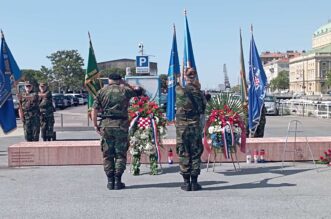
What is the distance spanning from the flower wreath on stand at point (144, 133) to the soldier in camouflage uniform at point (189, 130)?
1.36m

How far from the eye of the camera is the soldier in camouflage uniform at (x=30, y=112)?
500 inches

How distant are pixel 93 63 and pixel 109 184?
4.42 m

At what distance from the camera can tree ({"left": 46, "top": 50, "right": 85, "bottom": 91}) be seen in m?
89.9

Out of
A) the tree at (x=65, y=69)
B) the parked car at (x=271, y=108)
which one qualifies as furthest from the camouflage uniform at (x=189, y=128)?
the tree at (x=65, y=69)

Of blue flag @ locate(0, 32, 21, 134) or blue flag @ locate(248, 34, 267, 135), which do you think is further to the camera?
blue flag @ locate(0, 32, 21, 134)

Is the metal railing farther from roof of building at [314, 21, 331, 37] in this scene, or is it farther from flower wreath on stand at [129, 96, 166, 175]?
roof of building at [314, 21, 331, 37]

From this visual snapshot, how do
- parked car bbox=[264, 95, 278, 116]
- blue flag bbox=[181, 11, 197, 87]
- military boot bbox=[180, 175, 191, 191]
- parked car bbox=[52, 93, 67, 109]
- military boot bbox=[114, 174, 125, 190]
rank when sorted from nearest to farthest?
military boot bbox=[180, 175, 191, 191] < military boot bbox=[114, 174, 125, 190] < blue flag bbox=[181, 11, 197, 87] < parked car bbox=[264, 95, 278, 116] < parked car bbox=[52, 93, 67, 109]

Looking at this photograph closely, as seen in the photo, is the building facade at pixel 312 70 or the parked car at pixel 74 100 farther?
the building facade at pixel 312 70

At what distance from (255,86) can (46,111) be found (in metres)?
6.18

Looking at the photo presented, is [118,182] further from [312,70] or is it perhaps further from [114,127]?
[312,70]

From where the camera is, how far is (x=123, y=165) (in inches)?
305

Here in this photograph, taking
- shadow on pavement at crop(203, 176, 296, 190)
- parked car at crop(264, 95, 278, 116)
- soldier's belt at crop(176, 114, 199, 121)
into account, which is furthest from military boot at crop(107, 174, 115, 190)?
parked car at crop(264, 95, 278, 116)

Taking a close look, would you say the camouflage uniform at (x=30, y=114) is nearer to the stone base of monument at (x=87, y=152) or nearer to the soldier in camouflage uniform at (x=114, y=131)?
the stone base of monument at (x=87, y=152)

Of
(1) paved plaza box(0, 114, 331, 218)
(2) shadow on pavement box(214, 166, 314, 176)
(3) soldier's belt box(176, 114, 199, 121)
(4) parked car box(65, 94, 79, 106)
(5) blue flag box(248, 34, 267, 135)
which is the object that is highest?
(5) blue flag box(248, 34, 267, 135)
